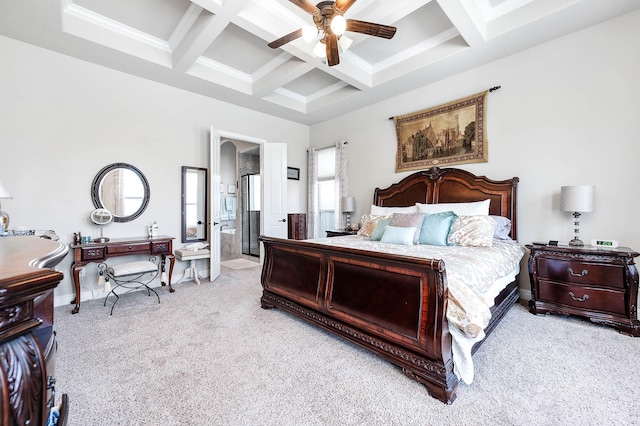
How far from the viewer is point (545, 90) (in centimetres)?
329

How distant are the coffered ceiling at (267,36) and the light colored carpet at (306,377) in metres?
3.10

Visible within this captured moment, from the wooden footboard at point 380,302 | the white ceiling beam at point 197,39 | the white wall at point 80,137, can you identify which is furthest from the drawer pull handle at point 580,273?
the white wall at point 80,137

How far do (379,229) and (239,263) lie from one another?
11.7 feet

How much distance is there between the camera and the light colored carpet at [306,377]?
156 cm

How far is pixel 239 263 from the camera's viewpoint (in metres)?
5.98

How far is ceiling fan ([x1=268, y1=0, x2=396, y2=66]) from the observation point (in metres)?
2.31

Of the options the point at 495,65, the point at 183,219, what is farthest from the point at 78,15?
the point at 495,65

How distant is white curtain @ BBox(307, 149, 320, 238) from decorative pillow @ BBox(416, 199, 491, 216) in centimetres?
259

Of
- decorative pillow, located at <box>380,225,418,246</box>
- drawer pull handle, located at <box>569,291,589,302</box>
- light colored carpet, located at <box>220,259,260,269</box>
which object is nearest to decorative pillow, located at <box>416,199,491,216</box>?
decorative pillow, located at <box>380,225,418,246</box>

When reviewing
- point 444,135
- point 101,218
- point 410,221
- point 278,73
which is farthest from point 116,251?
point 444,135

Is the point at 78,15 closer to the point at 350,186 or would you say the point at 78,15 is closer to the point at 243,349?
the point at 243,349

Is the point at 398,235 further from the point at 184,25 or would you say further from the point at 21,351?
the point at 184,25

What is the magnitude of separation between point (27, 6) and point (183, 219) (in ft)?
9.18

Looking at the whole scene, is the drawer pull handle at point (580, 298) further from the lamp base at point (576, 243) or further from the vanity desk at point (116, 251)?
the vanity desk at point (116, 251)
